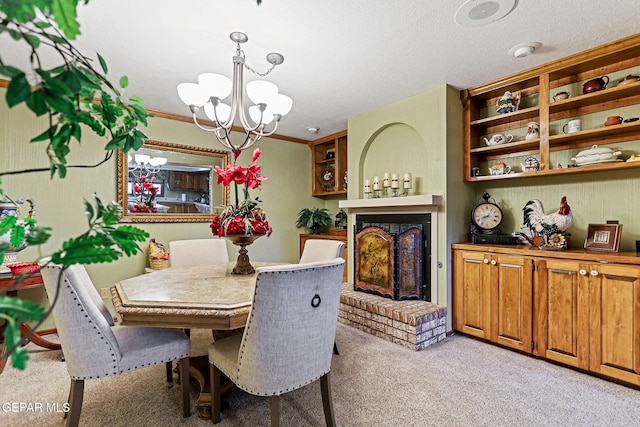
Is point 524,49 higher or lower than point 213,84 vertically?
higher

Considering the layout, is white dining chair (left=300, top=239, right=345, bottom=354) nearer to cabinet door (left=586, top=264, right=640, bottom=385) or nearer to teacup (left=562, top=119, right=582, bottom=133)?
cabinet door (left=586, top=264, right=640, bottom=385)

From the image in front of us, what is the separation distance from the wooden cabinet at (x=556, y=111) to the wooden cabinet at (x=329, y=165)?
1.85 m

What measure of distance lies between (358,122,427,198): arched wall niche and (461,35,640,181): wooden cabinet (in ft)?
1.52

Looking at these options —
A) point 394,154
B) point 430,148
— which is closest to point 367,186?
point 394,154

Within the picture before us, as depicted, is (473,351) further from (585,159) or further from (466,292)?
(585,159)

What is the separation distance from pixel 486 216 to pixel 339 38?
2136 mm

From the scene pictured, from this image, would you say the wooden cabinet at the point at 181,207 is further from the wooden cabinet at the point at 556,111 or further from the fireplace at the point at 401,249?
the wooden cabinet at the point at 556,111

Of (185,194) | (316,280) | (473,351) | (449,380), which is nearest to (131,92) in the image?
(185,194)

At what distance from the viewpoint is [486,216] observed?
301 cm

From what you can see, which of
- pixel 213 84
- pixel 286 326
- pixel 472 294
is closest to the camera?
pixel 286 326

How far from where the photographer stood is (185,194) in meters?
3.77

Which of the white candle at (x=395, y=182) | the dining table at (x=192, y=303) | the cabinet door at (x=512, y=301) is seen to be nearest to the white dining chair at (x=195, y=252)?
the dining table at (x=192, y=303)

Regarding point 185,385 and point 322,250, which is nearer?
point 185,385

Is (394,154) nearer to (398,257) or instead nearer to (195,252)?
(398,257)
